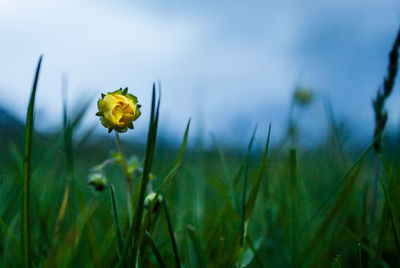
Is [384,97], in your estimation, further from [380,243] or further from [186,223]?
[186,223]

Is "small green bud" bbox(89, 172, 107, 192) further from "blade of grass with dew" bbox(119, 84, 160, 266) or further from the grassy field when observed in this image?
"blade of grass with dew" bbox(119, 84, 160, 266)

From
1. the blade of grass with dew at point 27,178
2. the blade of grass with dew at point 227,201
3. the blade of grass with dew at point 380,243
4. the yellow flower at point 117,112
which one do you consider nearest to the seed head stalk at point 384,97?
the blade of grass with dew at point 380,243

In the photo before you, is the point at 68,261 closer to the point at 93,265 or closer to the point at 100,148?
the point at 93,265

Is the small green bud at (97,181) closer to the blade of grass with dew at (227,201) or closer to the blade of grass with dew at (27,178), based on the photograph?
the blade of grass with dew at (227,201)

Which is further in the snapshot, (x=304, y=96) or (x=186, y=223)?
(x=304, y=96)

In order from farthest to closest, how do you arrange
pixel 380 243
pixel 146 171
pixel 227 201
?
1. pixel 227 201
2. pixel 380 243
3. pixel 146 171

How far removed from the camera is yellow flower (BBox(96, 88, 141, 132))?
0.67 meters

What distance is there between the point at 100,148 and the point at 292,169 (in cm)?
539

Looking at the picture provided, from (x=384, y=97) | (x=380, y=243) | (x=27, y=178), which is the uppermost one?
(x=384, y=97)

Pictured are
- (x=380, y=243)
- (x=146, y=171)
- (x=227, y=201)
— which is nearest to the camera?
(x=146, y=171)

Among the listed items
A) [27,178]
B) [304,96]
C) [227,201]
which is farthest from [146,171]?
[304,96]

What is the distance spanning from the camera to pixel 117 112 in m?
0.68

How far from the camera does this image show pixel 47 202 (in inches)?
43.6

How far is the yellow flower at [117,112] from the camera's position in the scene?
2.19 feet
